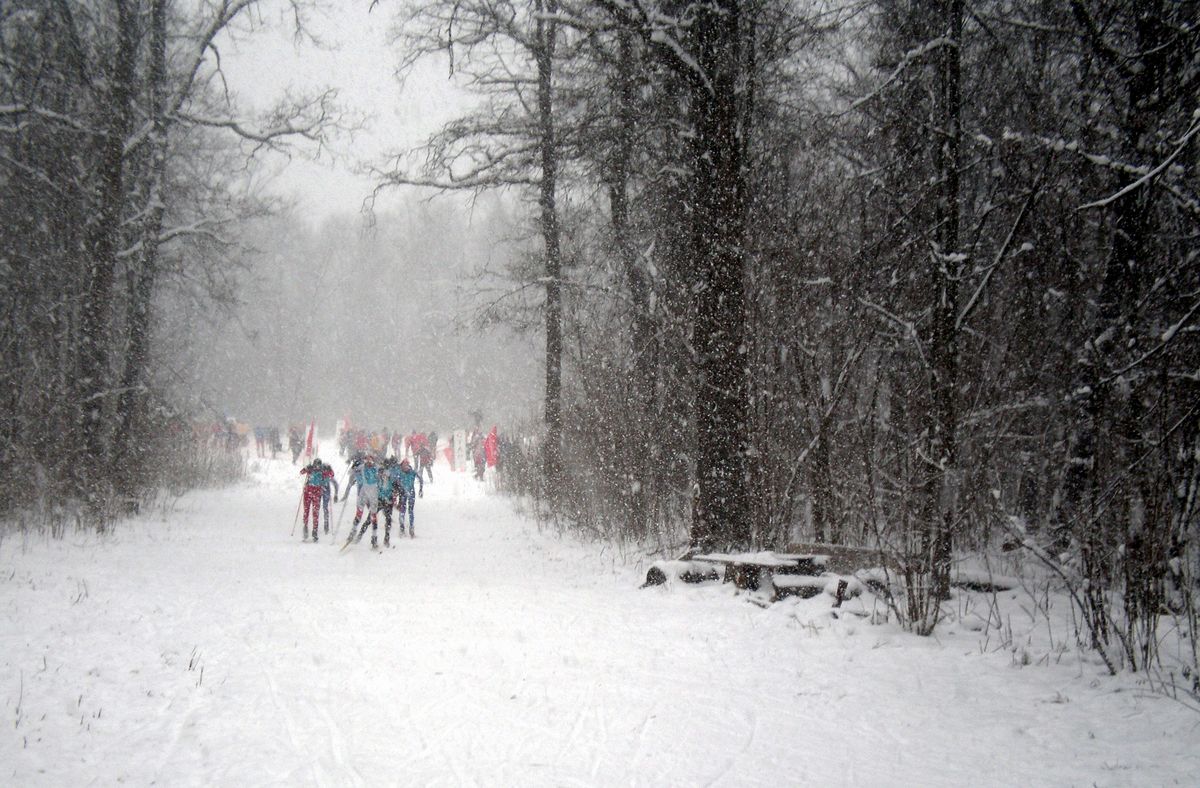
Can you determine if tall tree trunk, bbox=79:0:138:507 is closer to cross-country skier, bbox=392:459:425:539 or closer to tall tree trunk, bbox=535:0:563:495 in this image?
cross-country skier, bbox=392:459:425:539

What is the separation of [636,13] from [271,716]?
7.42 m

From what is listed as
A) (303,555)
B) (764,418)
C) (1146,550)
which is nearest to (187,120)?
(303,555)

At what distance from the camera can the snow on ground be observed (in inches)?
143

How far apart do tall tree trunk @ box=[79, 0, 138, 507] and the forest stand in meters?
0.07

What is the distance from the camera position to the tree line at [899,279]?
18.4ft

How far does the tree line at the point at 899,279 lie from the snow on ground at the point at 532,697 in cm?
92

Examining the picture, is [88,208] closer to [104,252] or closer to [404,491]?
[104,252]

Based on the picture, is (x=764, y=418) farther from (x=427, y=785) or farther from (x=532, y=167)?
(x=532, y=167)

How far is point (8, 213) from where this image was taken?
12.5 m

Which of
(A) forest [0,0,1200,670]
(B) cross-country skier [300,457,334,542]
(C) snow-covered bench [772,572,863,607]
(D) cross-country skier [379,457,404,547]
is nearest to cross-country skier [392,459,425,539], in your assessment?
(D) cross-country skier [379,457,404,547]

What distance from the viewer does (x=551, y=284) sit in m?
15.0

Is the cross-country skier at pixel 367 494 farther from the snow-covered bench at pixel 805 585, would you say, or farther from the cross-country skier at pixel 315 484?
the snow-covered bench at pixel 805 585

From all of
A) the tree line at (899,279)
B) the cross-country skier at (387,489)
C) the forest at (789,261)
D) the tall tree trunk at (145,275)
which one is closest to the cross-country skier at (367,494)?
the cross-country skier at (387,489)

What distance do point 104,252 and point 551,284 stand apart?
26.4 feet
